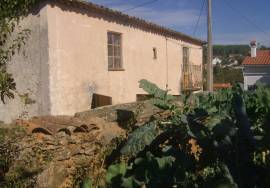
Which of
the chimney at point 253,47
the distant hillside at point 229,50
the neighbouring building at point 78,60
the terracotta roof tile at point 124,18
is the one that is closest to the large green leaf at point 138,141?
the neighbouring building at point 78,60

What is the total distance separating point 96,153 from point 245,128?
189 inches

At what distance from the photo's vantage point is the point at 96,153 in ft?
23.0

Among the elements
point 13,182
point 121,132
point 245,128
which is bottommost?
point 13,182

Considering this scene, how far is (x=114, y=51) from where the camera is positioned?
1332 centimetres

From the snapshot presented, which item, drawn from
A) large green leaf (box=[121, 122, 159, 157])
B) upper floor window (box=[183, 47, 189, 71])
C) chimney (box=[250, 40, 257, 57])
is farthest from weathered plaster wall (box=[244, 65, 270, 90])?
large green leaf (box=[121, 122, 159, 157])

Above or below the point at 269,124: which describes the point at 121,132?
below

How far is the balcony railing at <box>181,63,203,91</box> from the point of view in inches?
783

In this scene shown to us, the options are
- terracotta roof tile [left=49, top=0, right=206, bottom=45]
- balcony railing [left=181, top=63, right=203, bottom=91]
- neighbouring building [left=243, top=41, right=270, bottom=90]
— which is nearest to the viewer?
terracotta roof tile [left=49, top=0, right=206, bottom=45]

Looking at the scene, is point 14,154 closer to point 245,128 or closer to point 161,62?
point 245,128

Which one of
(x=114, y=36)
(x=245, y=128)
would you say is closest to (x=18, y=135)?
(x=245, y=128)

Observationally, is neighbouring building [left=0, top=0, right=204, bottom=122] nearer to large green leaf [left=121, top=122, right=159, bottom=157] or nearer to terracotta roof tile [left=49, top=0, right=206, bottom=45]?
terracotta roof tile [left=49, top=0, right=206, bottom=45]

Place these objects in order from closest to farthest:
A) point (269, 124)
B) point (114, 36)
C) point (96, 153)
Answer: point (269, 124)
point (96, 153)
point (114, 36)

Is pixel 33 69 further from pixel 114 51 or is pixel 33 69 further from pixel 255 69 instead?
pixel 255 69

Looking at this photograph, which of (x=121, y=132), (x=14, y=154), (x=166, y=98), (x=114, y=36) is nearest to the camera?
(x=166, y=98)
